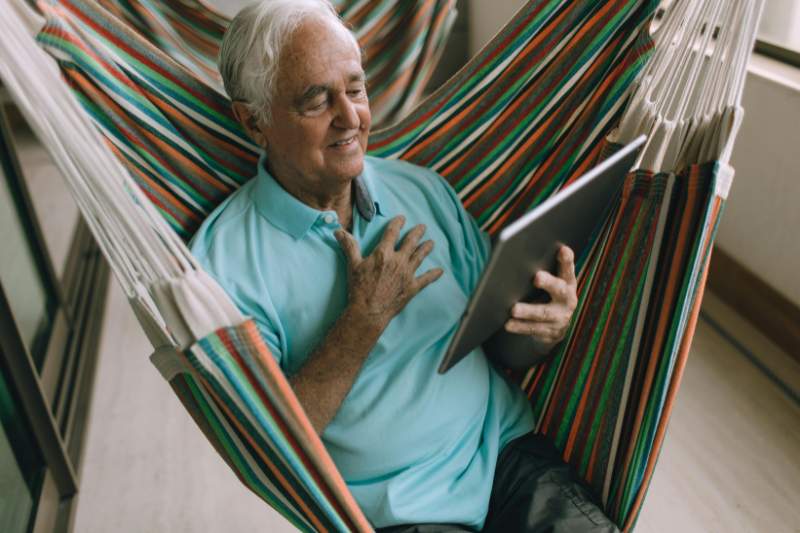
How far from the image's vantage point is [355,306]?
3.62ft

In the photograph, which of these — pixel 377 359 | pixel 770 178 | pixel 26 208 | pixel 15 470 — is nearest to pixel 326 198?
pixel 377 359

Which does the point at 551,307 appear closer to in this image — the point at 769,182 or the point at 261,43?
the point at 261,43

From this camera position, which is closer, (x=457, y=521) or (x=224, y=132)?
(x=457, y=521)

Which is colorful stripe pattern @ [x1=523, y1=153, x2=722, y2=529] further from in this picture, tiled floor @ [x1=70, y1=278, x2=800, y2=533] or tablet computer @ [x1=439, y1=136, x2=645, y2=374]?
tiled floor @ [x1=70, y1=278, x2=800, y2=533]

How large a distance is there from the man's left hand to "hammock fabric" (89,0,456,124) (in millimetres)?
702

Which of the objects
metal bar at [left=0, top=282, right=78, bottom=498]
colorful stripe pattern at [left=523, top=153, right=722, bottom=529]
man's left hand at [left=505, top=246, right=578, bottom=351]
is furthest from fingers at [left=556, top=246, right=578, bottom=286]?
metal bar at [left=0, top=282, right=78, bottom=498]

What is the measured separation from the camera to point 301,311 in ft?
3.75

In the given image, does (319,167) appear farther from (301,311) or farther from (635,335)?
(635,335)

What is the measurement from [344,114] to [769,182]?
1.41 m

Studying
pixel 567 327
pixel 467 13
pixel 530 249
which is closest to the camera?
pixel 530 249

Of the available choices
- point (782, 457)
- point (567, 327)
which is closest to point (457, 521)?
point (567, 327)

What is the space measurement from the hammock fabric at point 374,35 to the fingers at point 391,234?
0.46 m

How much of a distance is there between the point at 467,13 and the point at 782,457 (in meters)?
2.75

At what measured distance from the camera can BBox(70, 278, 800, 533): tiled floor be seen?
1.66 m
